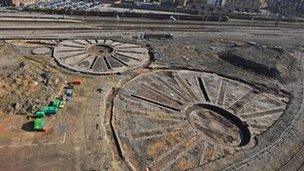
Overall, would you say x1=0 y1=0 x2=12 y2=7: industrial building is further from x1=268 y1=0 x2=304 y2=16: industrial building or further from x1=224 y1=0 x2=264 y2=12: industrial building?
x1=268 y1=0 x2=304 y2=16: industrial building

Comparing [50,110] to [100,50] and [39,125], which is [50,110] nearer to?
[39,125]

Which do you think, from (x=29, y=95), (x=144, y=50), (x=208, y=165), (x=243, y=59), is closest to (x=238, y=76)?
(x=243, y=59)

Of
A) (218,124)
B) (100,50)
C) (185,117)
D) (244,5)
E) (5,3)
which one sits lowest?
(218,124)

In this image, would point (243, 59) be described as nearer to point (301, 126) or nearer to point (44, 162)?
point (301, 126)

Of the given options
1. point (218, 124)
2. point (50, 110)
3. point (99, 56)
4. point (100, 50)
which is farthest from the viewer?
point (100, 50)

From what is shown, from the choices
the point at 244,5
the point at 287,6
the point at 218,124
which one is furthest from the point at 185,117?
the point at 287,6

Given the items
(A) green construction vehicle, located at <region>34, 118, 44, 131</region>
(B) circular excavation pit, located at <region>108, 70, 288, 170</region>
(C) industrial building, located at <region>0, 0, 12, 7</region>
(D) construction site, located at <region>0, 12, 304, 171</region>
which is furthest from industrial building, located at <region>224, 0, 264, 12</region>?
(A) green construction vehicle, located at <region>34, 118, 44, 131</region>

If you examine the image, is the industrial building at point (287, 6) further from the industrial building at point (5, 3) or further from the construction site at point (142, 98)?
the industrial building at point (5, 3)
